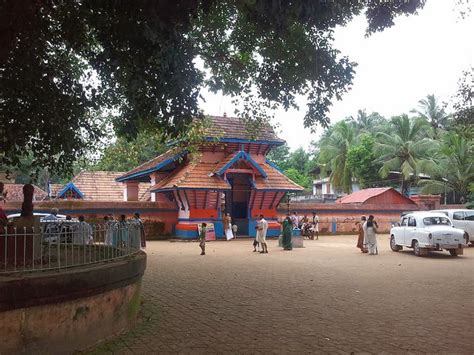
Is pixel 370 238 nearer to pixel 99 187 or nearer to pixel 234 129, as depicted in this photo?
pixel 234 129

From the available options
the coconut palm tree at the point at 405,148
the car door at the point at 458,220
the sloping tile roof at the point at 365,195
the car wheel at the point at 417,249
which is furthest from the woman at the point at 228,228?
the coconut palm tree at the point at 405,148

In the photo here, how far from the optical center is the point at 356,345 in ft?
19.2

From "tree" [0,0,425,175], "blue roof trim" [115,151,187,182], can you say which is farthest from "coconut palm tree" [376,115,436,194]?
"tree" [0,0,425,175]

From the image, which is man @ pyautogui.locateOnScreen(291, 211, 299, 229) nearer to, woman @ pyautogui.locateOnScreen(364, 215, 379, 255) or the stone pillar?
woman @ pyautogui.locateOnScreen(364, 215, 379, 255)

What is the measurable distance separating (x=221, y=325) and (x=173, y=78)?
3.72 m

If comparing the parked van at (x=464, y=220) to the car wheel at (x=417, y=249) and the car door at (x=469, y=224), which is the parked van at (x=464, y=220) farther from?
the car wheel at (x=417, y=249)

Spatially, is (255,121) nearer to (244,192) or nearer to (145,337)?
(145,337)

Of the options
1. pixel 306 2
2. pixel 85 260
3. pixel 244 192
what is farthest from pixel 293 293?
pixel 244 192

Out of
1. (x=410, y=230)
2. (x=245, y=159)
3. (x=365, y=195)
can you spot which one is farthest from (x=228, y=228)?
(x=365, y=195)

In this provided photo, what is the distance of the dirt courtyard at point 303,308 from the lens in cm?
591

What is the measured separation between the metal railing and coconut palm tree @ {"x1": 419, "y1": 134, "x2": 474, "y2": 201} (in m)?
30.4

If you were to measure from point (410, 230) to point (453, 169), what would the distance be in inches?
763

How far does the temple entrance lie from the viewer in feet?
84.9

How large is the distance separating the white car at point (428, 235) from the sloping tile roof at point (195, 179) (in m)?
8.86
